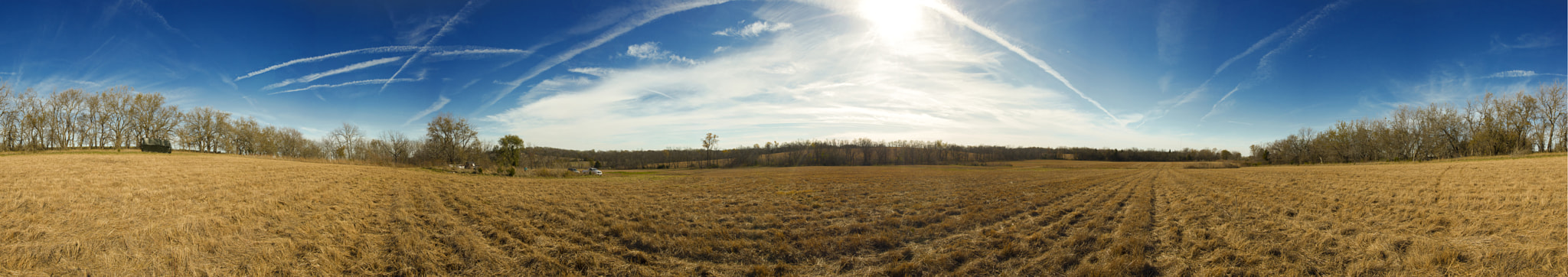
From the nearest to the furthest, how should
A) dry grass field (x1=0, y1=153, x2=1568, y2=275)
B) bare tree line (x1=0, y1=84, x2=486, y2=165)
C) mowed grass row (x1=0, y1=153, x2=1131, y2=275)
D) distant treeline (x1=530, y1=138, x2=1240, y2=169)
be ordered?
dry grass field (x1=0, y1=153, x2=1568, y2=275)
mowed grass row (x1=0, y1=153, x2=1131, y2=275)
bare tree line (x1=0, y1=84, x2=486, y2=165)
distant treeline (x1=530, y1=138, x2=1240, y2=169)

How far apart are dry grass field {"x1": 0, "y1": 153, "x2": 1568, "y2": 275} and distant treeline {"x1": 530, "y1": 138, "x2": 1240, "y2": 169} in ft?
214

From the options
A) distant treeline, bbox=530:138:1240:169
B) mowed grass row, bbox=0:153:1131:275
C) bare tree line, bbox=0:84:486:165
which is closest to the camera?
mowed grass row, bbox=0:153:1131:275

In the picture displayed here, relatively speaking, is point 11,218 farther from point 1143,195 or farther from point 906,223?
point 1143,195

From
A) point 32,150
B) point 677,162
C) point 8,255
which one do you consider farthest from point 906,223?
point 677,162

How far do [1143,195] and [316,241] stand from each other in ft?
69.1

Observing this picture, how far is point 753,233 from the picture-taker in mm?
8695

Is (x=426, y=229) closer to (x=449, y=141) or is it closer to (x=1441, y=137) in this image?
(x=449, y=141)

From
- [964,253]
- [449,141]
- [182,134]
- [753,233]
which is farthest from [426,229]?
[182,134]

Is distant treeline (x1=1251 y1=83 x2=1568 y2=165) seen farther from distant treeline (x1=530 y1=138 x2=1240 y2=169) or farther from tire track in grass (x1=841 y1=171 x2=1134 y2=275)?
tire track in grass (x1=841 y1=171 x2=1134 y2=275)

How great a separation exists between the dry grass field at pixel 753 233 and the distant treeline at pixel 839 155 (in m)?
65.2

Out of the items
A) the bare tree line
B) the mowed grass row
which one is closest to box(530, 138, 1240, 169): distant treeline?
the bare tree line

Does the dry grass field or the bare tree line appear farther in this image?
the bare tree line

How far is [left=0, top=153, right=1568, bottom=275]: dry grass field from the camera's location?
20.1ft

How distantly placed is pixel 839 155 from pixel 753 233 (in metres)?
83.0
